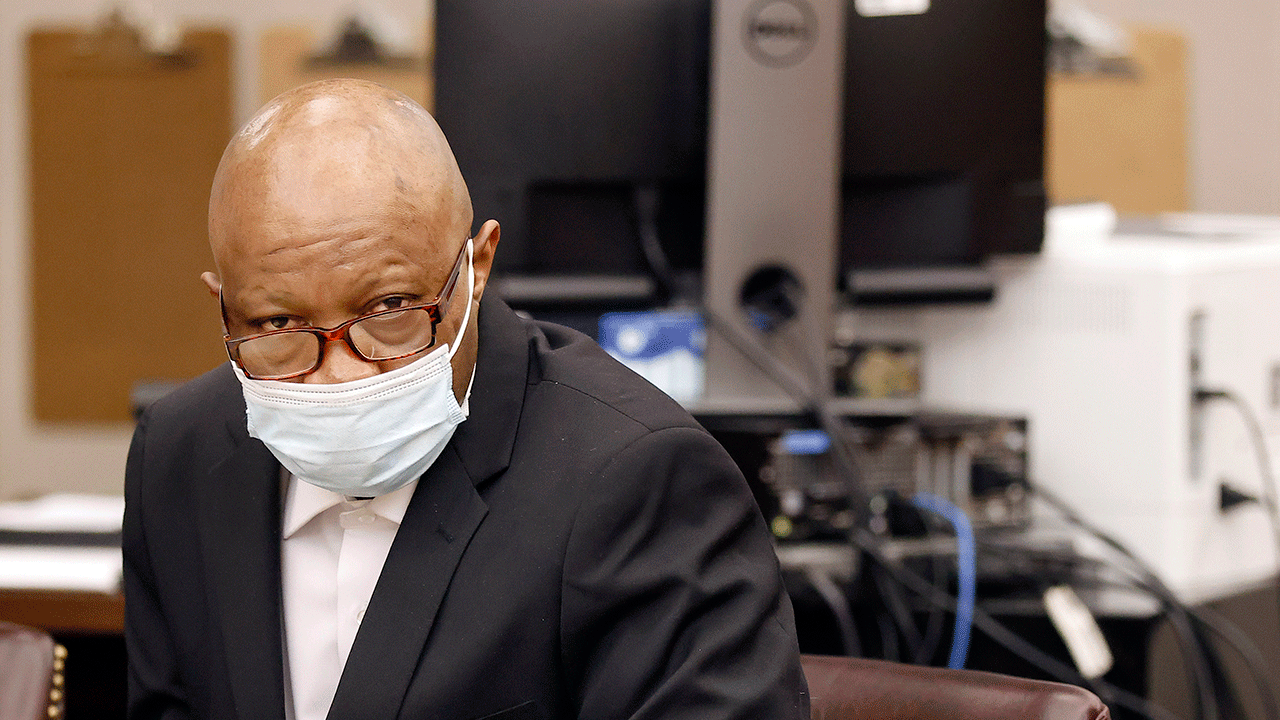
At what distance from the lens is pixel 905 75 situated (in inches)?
68.3

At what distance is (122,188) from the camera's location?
11.5 ft

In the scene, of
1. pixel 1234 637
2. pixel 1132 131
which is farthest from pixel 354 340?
pixel 1132 131

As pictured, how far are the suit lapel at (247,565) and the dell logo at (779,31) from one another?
935 mm

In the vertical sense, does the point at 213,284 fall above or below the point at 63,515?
above

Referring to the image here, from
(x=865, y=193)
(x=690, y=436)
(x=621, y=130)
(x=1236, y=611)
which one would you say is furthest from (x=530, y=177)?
(x=1236, y=611)

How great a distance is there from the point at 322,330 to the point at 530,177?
35.6 inches

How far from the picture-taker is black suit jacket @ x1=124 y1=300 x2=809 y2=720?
81 centimetres

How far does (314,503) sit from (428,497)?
109mm

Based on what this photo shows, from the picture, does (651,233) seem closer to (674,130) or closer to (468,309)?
(674,130)

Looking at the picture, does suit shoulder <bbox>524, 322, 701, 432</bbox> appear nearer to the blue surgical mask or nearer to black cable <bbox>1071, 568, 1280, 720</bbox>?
the blue surgical mask

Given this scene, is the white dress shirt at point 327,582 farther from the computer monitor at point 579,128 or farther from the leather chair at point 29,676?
the computer monitor at point 579,128

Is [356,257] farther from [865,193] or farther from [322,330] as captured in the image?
[865,193]

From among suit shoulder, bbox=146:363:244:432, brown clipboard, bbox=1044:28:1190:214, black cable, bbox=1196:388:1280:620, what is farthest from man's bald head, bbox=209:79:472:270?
brown clipboard, bbox=1044:28:1190:214

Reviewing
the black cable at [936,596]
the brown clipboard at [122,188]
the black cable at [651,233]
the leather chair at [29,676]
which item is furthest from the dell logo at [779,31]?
the brown clipboard at [122,188]
